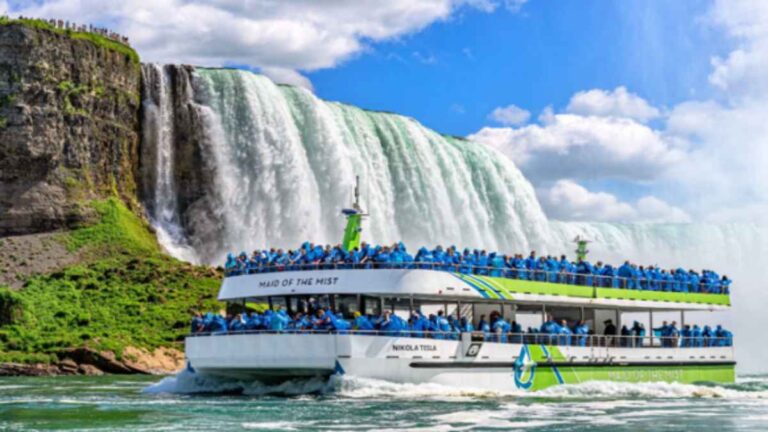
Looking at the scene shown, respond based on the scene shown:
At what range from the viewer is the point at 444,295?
3316 centimetres

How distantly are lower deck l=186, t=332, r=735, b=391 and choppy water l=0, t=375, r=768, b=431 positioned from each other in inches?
15.0

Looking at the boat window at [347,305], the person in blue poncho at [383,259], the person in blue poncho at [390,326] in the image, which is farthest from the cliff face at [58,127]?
the person in blue poncho at [390,326]

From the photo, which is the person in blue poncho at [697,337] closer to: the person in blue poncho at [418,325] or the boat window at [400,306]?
the boat window at [400,306]

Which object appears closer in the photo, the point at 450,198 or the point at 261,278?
the point at 261,278

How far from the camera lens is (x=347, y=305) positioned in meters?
33.7

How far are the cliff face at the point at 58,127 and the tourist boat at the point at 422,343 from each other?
39.0 metres

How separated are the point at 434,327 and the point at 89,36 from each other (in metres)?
48.4

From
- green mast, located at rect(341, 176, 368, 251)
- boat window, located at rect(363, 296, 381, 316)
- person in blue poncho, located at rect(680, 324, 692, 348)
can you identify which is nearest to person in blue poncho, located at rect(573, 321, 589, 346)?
person in blue poncho, located at rect(680, 324, 692, 348)

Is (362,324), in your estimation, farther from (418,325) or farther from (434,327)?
(434,327)

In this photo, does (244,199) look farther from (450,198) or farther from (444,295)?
(444,295)

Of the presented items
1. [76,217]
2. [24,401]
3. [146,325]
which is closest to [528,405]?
[24,401]

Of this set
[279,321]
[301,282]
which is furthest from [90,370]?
[279,321]

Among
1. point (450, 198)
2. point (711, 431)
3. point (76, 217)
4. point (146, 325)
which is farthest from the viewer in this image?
point (450, 198)

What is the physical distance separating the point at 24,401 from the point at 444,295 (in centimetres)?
1149
